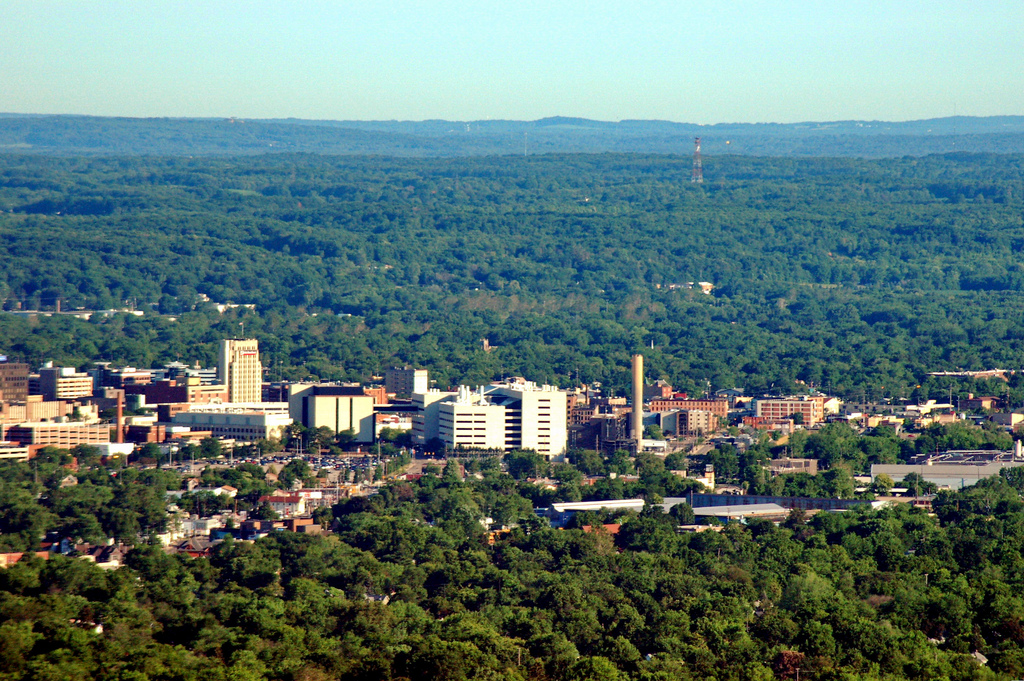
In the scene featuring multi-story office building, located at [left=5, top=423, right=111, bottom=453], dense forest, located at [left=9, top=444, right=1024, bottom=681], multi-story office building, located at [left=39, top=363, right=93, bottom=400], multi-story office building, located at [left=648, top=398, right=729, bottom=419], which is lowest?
multi-story office building, located at [left=648, top=398, right=729, bottom=419]

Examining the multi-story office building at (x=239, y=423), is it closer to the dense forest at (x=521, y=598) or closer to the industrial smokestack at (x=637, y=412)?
the industrial smokestack at (x=637, y=412)

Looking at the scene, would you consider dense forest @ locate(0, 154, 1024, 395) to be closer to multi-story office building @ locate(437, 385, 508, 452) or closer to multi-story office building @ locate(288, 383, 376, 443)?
multi-story office building @ locate(288, 383, 376, 443)

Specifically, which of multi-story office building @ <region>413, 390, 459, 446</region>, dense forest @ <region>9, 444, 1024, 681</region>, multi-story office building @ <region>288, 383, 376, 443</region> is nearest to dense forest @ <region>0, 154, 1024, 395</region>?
A: multi-story office building @ <region>413, 390, 459, 446</region>

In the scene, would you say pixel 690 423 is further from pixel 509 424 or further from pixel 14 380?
pixel 14 380

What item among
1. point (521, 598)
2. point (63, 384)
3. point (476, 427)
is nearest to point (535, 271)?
point (63, 384)

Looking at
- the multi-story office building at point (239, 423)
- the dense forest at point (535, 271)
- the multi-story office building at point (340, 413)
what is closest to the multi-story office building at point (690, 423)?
the multi-story office building at point (340, 413)

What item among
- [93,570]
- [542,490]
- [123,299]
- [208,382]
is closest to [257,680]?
A: [93,570]
